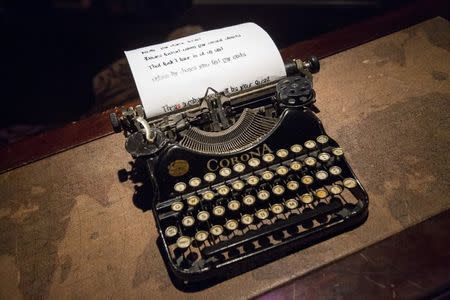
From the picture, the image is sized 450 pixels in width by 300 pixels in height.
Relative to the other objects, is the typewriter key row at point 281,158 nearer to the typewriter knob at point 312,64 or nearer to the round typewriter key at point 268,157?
the round typewriter key at point 268,157

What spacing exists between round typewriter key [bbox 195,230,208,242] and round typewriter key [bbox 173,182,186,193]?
176 mm

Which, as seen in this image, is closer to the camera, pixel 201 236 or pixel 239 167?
pixel 201 236

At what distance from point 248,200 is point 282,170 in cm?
18

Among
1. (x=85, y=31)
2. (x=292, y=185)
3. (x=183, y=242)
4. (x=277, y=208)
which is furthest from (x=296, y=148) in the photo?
(x=85, y=31)

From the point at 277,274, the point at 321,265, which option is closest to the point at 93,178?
the point at 277,274

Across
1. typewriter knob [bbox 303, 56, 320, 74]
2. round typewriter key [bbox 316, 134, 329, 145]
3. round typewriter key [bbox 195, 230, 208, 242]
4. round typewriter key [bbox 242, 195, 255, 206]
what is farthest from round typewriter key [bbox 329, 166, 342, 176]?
round typewriter key [bbox 195, 230, 208, 242]

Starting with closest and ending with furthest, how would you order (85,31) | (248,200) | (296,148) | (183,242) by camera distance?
1. (183,242)
2. (248,200)
3. (296,148)
4. (85,31)

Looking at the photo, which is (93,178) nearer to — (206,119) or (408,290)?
(206,119)

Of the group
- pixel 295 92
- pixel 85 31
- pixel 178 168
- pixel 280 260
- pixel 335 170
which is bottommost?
pixel 280 260

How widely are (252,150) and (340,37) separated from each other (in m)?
1.11

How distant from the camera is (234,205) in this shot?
1.54 meters

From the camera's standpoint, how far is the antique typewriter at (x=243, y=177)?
58.3 inches

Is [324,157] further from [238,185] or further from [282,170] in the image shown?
[238,185]

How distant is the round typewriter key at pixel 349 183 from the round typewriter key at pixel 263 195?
0.30 metres
